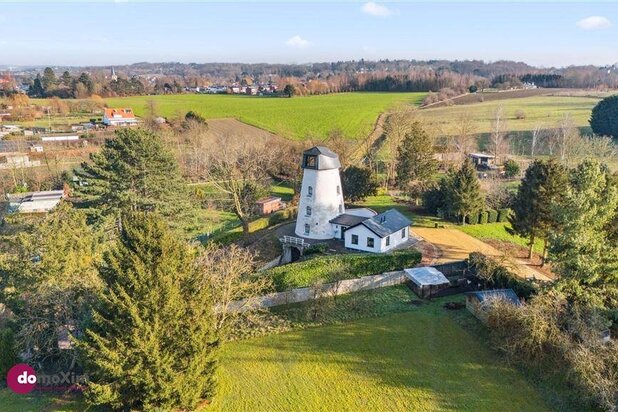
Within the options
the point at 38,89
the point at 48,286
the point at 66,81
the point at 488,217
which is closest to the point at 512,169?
the point at 488,217

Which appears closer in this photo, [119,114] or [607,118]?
[607,118]

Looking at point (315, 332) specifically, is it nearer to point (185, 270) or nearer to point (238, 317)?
point (238, 317)

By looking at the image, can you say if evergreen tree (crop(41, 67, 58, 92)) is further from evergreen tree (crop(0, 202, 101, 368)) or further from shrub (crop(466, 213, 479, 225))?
shrub (crop(466, 213, 479, 225))

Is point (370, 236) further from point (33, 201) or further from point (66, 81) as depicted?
point (66, 81)

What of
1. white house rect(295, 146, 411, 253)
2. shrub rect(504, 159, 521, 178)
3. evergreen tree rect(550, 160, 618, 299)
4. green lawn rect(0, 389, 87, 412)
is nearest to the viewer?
green lawn rect(0, 389, 87, 412)

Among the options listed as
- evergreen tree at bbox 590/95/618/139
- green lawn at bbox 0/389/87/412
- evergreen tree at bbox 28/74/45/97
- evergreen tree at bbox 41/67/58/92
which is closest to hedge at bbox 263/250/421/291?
green lawn at bbox 0/389/87/412

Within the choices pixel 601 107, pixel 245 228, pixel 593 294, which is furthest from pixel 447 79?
pixel 593 294

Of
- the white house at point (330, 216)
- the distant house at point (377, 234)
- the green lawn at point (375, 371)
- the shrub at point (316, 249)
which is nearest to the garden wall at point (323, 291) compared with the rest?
the green lawn at point (375, 371)
